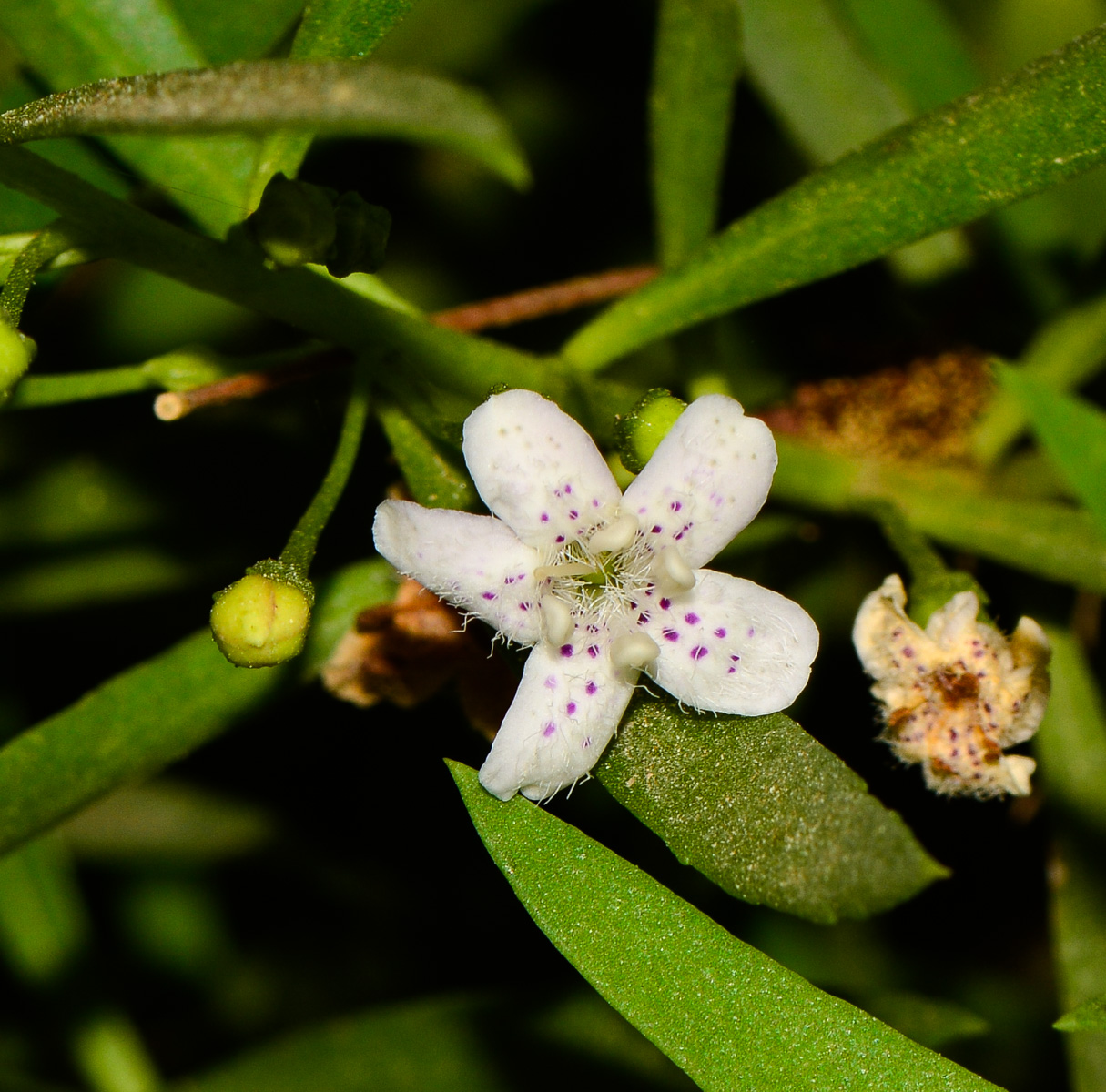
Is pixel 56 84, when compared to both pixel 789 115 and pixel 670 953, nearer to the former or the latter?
pixel 789 115

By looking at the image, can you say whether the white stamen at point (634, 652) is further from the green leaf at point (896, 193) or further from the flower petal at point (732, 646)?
the green leaf at point (896, 193)

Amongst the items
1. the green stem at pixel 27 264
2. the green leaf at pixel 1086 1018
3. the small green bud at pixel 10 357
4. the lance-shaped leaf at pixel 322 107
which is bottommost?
the green leaf at pixel 1086 1018

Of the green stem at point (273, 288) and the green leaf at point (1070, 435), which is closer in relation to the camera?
the green stem at point (273, 288)

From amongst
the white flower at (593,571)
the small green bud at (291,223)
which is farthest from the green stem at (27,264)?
the white flower at (593,571)

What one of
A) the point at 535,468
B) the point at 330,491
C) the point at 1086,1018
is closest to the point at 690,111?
the point at 535,468

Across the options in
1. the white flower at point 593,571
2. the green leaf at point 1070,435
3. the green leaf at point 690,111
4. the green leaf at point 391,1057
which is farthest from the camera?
the green leaf at point 391,1057

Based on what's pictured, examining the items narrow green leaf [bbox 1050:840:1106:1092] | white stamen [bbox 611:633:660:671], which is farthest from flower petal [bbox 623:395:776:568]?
narrow green leaf [bbox 1050:840:1106:1092]
